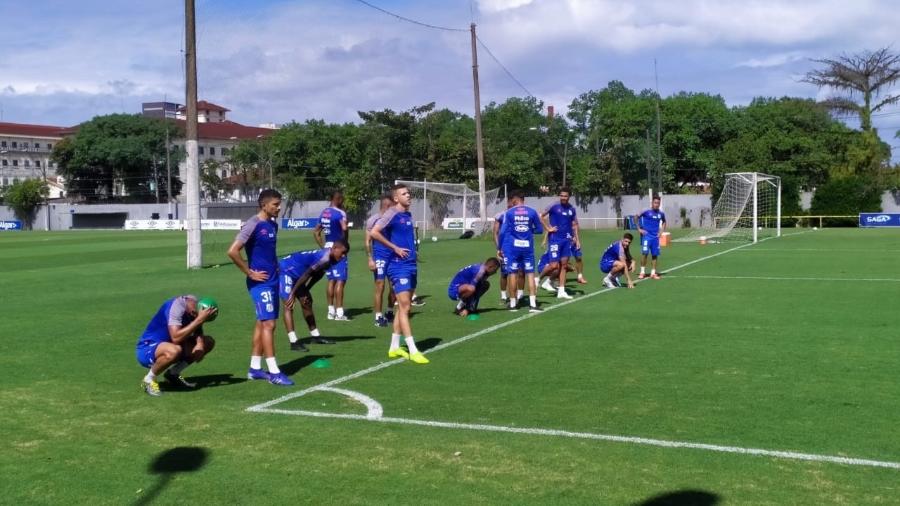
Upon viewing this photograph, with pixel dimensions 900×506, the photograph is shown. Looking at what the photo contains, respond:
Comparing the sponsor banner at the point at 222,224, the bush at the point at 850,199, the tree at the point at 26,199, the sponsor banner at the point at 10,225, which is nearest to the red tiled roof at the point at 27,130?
the tree at the point at 26,199

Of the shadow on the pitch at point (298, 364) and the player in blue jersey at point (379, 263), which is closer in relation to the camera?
the shadow on the pitch at point (298, 364)

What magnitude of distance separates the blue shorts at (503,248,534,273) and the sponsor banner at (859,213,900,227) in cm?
4742

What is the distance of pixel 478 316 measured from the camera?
41.1 ft

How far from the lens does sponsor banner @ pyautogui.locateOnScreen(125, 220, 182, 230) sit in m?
70.8

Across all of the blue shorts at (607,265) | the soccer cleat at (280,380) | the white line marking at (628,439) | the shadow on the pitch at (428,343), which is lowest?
the white line marking at (628,439)

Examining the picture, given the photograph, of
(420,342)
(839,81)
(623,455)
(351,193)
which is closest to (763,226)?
(839,81)

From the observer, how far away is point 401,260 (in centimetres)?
921

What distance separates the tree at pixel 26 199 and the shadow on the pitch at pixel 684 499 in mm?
94867

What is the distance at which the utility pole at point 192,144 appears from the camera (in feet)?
74.1

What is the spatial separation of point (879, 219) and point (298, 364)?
52.9m

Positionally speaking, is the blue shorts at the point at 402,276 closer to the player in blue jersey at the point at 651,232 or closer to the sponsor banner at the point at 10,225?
the player in blue jersey at the point at 651,232

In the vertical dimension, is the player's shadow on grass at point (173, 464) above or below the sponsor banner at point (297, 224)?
below

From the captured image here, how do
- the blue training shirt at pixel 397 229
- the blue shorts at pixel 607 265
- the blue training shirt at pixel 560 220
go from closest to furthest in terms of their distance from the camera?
the blue training shirt at pixel 397 229, the blue training shirt at pixel 560 220, the blue shorts at pixel 607 265

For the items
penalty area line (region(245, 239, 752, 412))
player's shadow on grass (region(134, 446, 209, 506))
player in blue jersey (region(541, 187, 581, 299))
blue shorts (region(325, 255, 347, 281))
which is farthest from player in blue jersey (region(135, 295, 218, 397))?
player in blue jersey (region(541, 187, 581, 299))
